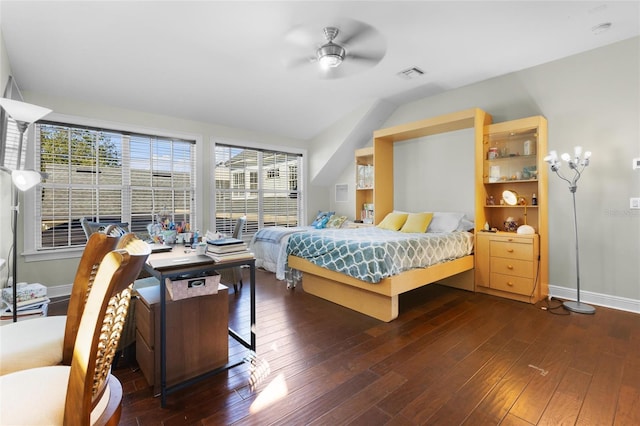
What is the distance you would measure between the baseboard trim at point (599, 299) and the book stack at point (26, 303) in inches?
203

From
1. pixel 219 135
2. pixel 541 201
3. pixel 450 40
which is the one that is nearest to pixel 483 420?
pixel 541 201

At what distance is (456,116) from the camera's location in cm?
386

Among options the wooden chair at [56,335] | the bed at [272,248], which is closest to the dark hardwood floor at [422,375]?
the wooden chair at [56,335]

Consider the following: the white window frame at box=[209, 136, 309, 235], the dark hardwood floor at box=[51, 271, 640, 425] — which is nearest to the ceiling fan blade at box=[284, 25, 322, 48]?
the dark hardwood floor at box=[51, 271, 640, 425]

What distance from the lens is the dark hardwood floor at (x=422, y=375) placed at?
1.56 metres

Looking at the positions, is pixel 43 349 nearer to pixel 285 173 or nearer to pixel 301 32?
pixel 301 32

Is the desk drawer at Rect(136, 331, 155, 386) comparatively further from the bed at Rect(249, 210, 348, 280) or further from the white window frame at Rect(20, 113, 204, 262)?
the white window frame at Rect(20, 113, 204, 262)

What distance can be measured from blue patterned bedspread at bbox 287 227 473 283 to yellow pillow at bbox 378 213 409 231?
87 cm

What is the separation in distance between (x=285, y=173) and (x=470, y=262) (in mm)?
3761

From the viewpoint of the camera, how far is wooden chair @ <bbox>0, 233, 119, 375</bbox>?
1.03 meters

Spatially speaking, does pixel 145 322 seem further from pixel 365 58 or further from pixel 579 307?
pixel 579 307

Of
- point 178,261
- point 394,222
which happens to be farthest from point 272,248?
point 178,261

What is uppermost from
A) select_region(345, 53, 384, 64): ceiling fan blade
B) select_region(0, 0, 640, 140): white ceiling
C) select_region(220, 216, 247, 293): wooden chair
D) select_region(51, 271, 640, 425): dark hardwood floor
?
select_region(0, 0, 640, 140): white ceiling

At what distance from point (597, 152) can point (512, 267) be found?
1.54 meters
